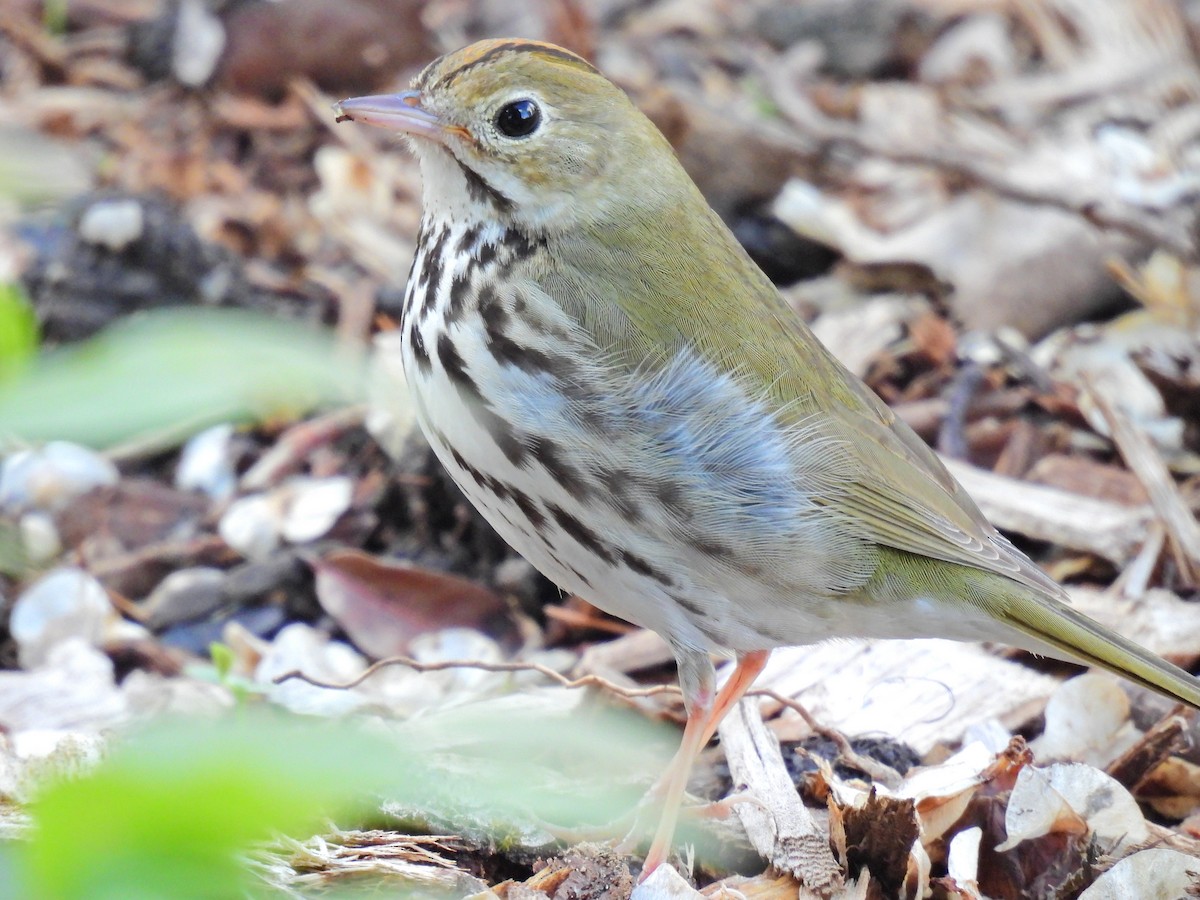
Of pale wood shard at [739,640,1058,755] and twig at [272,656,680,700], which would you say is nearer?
twig at [272,656,680,700]

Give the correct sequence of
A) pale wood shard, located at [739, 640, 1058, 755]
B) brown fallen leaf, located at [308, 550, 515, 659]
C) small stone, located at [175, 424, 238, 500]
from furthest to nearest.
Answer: small stone, located at [175, 424, 238, 500], brown fallen leaf, located at [308, 550, 515, 659], pale wood shard, located at [739, 640, 1058, 755]

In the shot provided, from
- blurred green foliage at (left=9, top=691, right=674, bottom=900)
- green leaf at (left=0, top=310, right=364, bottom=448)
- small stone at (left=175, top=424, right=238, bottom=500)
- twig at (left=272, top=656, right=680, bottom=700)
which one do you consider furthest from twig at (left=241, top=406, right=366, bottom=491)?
blurred green foliage at (left=9, top=691, right=674, bottom=900)

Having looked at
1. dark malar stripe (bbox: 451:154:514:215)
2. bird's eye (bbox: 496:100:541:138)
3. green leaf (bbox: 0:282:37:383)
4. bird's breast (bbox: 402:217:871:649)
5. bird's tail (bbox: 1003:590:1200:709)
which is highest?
green leaf (bbox: 0:282:37:383)

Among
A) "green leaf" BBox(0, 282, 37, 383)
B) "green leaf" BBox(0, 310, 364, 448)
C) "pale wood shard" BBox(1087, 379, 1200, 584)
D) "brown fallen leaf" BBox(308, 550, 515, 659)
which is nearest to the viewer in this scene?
"green leaf" BBox(0, 310, 364, 448)

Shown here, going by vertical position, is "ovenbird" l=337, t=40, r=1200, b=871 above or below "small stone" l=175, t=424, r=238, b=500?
above

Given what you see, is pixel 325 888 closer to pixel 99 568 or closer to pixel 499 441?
pixel 499 441

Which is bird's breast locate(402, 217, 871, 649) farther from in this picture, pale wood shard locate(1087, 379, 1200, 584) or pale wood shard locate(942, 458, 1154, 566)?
pale wood shard locate(1087, 379, 1200, 584)

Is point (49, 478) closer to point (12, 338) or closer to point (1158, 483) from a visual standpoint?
point (1158, 483)

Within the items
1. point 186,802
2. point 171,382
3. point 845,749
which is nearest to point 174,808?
point 186,802
